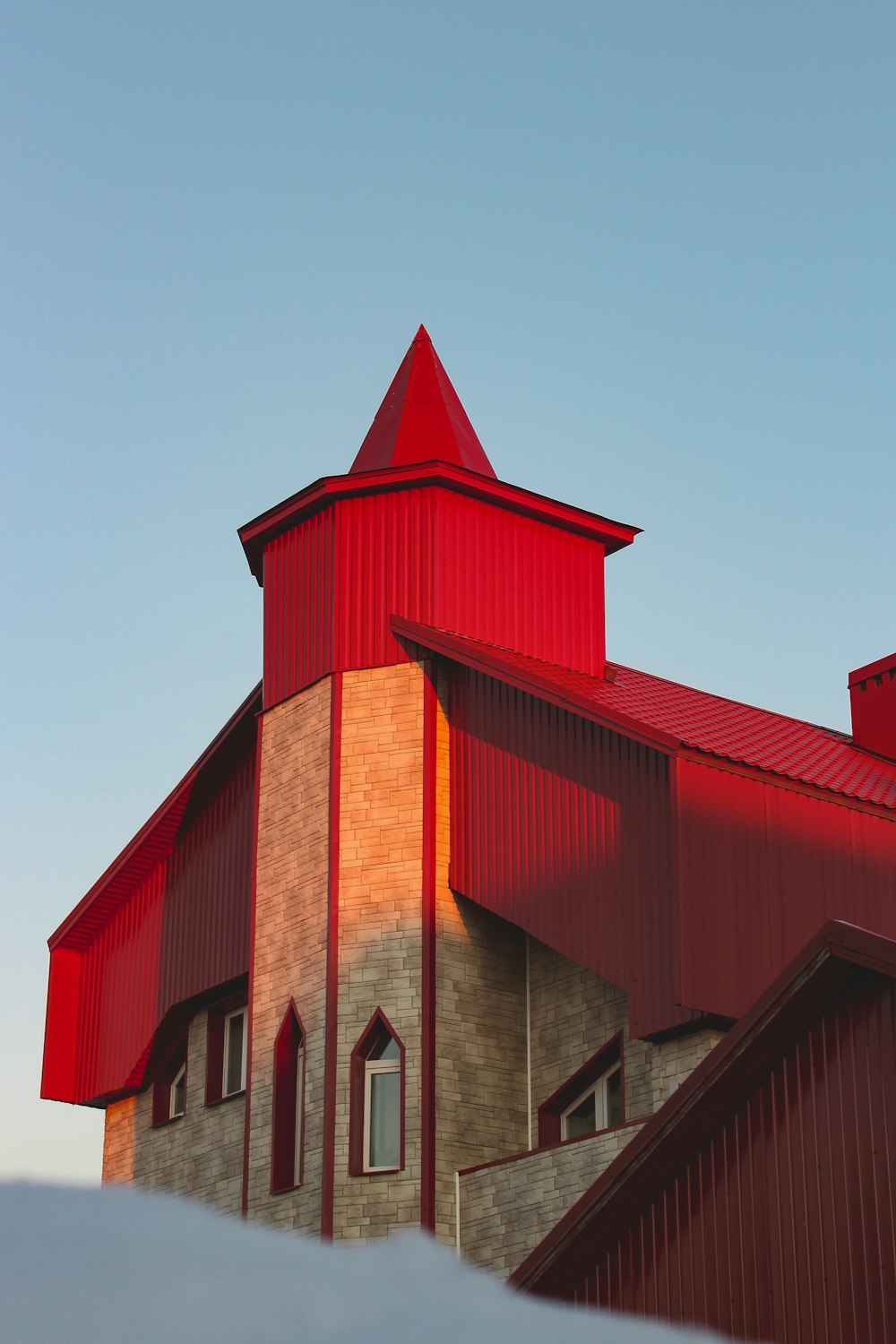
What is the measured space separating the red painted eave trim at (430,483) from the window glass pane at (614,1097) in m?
7.41

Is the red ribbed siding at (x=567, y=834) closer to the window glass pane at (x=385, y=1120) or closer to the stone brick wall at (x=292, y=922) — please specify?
the stone brick wall at (x=292, y=922)

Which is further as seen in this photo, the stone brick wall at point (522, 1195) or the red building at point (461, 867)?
the red building at point (461, 867)

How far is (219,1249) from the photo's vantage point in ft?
13.0

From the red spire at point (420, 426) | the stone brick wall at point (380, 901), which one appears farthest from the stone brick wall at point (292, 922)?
the red spire at point (420, 426)

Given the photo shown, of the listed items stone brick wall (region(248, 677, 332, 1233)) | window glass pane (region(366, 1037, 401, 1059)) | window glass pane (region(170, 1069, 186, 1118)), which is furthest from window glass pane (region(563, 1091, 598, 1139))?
window glass pane (region(170, 1069, 186, 1118))

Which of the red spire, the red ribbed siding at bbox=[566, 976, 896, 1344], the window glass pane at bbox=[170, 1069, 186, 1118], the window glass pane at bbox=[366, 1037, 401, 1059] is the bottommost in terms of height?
the red ribbed siding at bbox=[566, 976, 896, 1344]

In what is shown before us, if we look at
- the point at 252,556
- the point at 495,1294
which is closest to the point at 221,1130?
the point at 252,556

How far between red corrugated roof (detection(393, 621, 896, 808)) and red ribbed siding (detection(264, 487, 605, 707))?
1.24 feet

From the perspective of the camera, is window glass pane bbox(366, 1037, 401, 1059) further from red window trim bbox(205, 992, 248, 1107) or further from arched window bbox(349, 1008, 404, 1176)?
red window trim bbox(205, 992, 248, 1107)

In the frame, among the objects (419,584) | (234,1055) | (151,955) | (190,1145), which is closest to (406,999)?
(419,584)

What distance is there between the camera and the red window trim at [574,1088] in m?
19.5

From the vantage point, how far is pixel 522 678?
66.5ft

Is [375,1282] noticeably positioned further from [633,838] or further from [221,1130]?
[221,1130]

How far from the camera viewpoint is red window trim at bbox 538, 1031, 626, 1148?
19500mm
